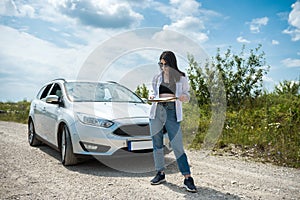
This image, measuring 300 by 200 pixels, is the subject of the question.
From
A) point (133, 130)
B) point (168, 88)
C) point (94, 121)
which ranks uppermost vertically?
point (168, 88)

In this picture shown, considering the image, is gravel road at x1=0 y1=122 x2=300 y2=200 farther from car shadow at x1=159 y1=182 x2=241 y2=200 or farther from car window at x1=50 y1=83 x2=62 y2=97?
car window at x1=50 y1=83 x2=62 y2=97

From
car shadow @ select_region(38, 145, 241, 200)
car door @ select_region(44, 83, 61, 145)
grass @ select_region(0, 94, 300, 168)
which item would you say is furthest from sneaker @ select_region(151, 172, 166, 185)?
grass @ select_region(0, 94, 300, 168)

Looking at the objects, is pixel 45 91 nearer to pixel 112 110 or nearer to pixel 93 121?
pixel 112 110

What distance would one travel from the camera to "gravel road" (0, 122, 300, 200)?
12.6 ft

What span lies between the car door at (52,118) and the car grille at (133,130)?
143 cm

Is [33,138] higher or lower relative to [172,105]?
lower

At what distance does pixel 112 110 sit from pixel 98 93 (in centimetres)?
94

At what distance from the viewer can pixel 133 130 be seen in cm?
483

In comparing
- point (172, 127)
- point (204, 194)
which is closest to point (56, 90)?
point (172, 127)

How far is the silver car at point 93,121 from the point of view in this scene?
186 inches

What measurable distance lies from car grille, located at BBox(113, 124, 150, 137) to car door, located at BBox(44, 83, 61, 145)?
143 centimetres

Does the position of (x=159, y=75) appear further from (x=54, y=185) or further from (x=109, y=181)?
(x=54, y=185)

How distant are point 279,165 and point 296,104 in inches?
146

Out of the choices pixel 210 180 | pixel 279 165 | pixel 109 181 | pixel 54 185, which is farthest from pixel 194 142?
pixel 54 185
